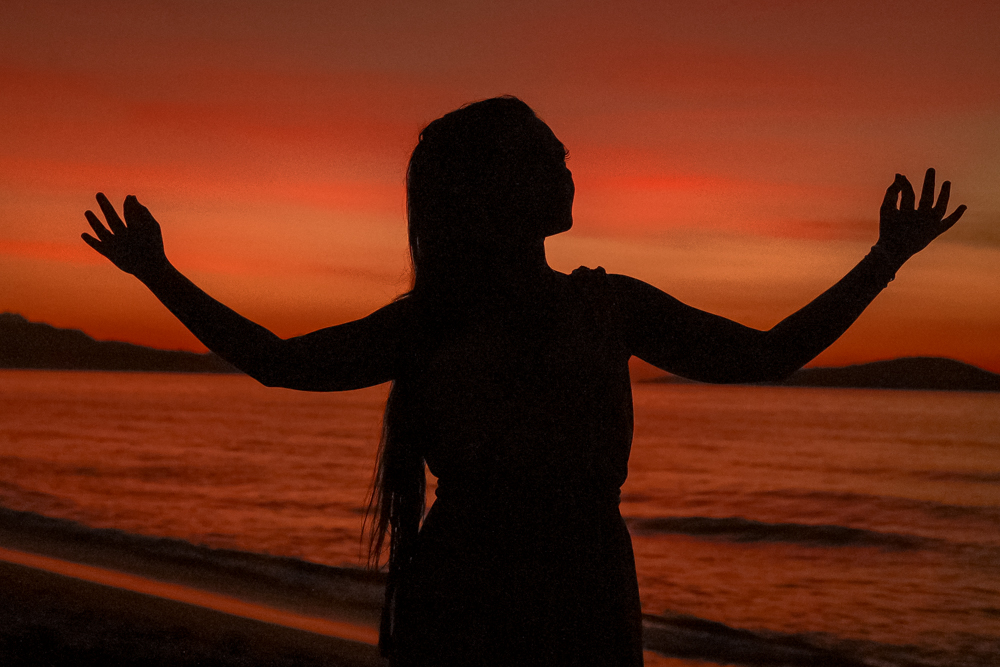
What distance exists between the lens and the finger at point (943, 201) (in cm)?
155

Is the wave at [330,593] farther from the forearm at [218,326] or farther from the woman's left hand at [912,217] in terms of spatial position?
the forearm at [218,326]

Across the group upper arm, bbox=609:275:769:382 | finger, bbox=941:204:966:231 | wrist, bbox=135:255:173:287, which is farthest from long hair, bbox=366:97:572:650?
finger, bbox=941:204:966:231

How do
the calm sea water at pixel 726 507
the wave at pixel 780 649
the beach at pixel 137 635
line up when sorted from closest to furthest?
the beach at pixel 137 635, the wave at pixel 780 649, the calm sea water at pixel 726 507

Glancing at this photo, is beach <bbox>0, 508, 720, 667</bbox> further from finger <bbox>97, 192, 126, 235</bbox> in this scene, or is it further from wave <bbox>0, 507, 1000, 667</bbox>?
finger <bbox>97, 192, 126, 235</bbox>

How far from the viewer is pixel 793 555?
14.0 metres

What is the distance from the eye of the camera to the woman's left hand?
1548 mm

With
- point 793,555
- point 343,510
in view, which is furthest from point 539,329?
point 343,510

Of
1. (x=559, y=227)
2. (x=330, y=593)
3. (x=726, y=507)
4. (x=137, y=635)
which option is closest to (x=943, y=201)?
(x=559, y=227)

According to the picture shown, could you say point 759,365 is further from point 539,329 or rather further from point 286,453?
point 286,453

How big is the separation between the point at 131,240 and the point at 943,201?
143 cm

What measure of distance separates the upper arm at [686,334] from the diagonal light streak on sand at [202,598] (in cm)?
578

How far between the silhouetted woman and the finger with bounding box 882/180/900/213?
16cm

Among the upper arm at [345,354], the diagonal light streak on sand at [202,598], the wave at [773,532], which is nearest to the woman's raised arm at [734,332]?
the upper arm at [345,354]

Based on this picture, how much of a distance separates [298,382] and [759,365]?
752mm
